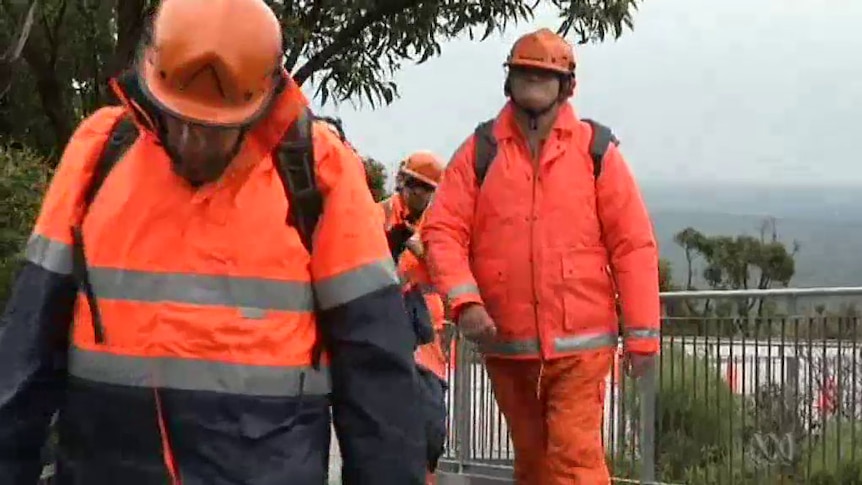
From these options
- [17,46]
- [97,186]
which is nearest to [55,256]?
[97,186]

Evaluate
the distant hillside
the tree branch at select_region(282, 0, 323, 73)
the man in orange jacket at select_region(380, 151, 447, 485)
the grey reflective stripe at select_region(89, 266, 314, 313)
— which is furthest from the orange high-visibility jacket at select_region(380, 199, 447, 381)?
Answer: the distant hillside

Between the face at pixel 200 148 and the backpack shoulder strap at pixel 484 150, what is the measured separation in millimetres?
3099

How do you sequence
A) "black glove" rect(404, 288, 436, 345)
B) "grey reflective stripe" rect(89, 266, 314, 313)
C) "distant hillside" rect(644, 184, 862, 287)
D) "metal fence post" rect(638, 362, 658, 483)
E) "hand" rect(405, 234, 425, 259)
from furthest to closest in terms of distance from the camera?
1. "distant hillside" rect(644, 184, 862, 287)
2. "metal fence post" rect(638, 362, 658, 483)
3. "hand" rect(405, 234, 425, 259)
4. "black glove" rect(404, 288, 436, 345)
5. "grey reflective stripe" rect(89, 266, 314, 313)

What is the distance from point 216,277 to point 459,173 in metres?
3.17

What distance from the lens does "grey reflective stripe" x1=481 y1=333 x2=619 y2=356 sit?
5871 millimetres

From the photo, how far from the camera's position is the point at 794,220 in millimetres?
34469

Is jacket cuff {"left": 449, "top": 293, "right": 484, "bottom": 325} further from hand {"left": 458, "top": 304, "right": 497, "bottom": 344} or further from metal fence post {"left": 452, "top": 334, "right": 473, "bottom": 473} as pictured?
metal fence post {"left": 452, "top": 334, "right": 473, "bottom": 473}

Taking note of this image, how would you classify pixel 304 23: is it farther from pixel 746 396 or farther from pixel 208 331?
pixel 208 331

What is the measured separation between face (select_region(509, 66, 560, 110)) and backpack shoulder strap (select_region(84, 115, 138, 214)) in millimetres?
2985

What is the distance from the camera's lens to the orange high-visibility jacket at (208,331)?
9.86 feet

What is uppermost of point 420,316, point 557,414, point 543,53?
point 543,53

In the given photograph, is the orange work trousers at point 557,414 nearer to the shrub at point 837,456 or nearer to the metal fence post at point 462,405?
the shrub at point 837,456

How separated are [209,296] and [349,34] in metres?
9.12

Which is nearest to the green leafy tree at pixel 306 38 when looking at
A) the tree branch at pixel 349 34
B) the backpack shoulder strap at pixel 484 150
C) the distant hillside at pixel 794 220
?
the tree branch at pixel 349 34
